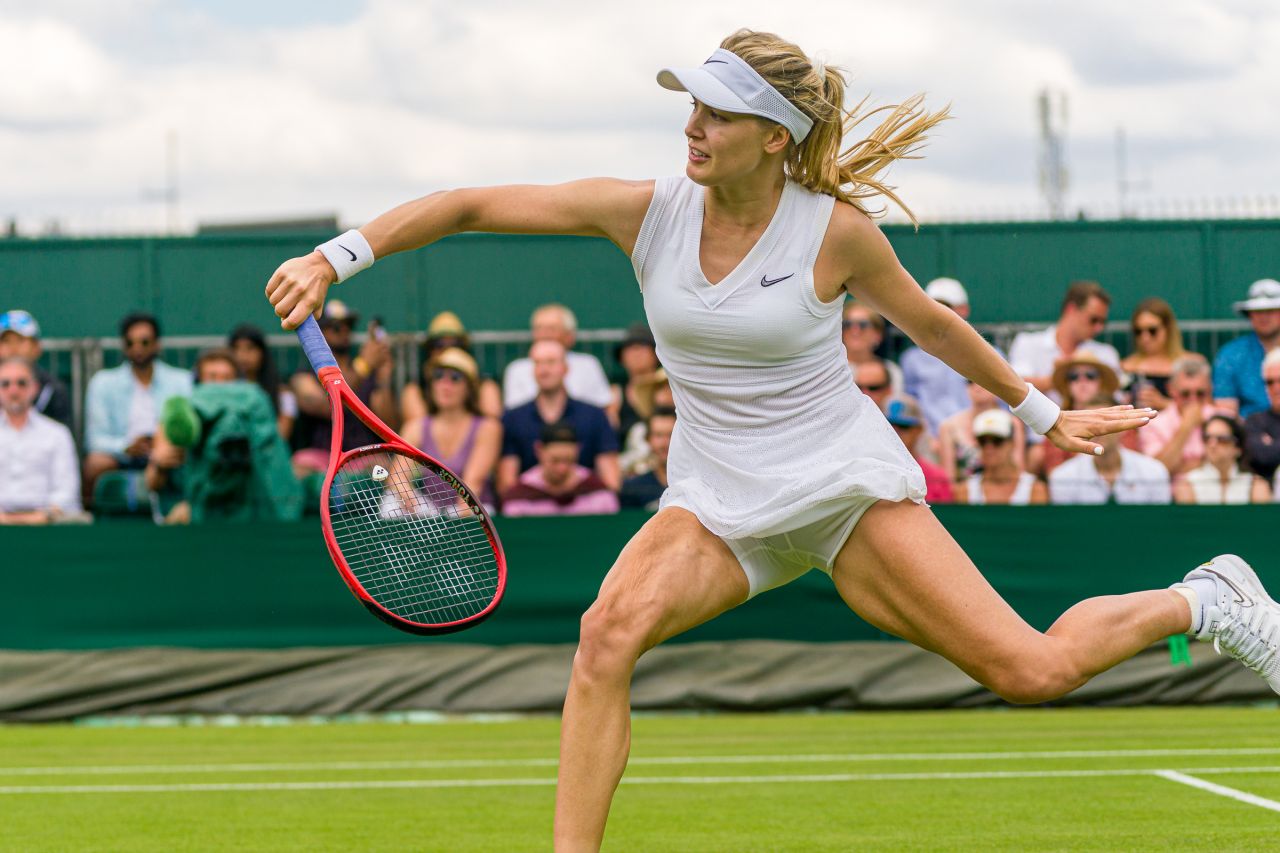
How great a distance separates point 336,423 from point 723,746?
4.06 m

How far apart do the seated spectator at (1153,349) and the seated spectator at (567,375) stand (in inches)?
114

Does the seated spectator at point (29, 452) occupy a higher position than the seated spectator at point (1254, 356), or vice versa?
the seated spectator at point (1254, 356)

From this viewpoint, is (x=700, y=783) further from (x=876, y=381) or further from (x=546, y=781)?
(x=876, y=381)

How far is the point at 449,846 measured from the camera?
18.6 feet

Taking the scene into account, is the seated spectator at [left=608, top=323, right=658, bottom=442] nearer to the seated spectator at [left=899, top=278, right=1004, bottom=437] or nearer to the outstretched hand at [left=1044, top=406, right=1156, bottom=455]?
the seated spectator at [left=899, top=278, right=1004, bottom=437]

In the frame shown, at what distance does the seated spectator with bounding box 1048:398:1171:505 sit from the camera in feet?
30.8

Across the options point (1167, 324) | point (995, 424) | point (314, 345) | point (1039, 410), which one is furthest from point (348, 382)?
point (1039, 410)

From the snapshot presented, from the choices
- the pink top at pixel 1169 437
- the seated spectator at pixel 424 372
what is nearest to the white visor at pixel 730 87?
the seated spectator at pixel 424 372

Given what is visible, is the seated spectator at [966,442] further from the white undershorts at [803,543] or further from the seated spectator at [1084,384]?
the white undershorts at [803,543]

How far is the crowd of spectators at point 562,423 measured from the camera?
9.40 m

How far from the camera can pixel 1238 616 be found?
4.90 meters

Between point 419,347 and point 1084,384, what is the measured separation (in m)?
4.09

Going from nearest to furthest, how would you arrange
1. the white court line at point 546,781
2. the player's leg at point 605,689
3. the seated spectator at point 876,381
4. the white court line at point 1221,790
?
the player's leg at point 605,689 → the white court line at point 1221,790 → the white court line at point 546,781 → the seated spectator at point 876,381

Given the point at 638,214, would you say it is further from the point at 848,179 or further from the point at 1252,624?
the point at 1252,624
